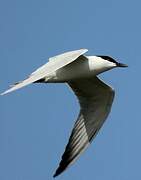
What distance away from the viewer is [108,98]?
15.5 meters

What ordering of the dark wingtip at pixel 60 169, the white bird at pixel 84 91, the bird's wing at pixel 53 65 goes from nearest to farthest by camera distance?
the bird's wing at pixel 53 65 → the white bird at pixel 84 91 → the dark wingtip at pixel 60 169

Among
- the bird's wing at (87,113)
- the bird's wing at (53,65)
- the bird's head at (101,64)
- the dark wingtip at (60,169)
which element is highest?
the bird's wing at (53,65)

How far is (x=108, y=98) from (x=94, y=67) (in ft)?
3.94

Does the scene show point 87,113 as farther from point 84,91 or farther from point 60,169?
point 60,169

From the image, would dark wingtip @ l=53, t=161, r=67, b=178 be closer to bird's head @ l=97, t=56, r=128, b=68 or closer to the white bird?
the white bird

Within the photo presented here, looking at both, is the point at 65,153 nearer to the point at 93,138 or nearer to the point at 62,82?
the point at 93,138

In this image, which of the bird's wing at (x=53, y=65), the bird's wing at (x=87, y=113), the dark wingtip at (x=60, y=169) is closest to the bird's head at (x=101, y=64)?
the bird's wing at (x=53, y=65)

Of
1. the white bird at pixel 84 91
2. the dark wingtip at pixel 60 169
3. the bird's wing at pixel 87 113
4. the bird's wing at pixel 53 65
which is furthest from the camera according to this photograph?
the bird's wing at pixel 87 113

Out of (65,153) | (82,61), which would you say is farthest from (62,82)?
(65,153)

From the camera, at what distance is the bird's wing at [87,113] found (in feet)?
49.9

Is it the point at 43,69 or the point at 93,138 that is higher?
the point at 43,69

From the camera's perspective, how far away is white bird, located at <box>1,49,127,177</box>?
14484mm

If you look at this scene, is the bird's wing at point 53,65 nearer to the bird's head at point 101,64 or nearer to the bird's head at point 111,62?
the bird's head at point 101,64

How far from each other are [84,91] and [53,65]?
108 inches
